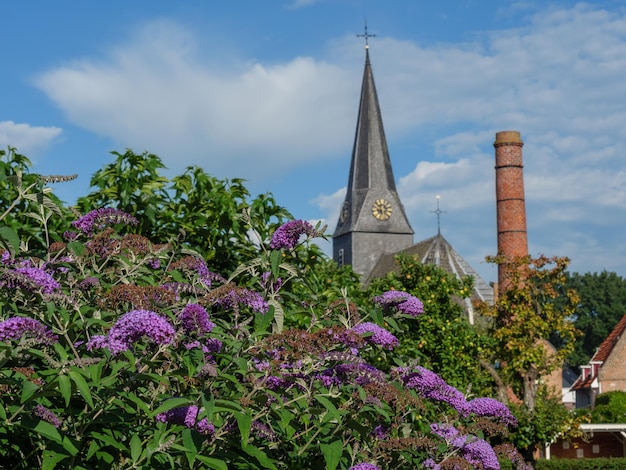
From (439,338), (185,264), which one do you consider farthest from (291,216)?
(439,338)

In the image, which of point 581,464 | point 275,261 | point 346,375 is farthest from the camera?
point 581,464

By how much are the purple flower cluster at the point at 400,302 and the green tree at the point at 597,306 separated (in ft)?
269

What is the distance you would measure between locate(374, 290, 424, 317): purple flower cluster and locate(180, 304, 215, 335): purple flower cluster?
143 cm

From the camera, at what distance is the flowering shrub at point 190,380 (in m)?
3.39

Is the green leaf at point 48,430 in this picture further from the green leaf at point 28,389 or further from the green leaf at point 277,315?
the green leaf at point 277,315

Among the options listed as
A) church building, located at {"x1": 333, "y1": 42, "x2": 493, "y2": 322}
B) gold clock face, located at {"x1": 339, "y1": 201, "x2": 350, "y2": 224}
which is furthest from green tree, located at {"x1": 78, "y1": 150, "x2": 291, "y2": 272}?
gold clock face, located at {"x1": 339, "y1": 201, "x2": 350, "y2": 224}

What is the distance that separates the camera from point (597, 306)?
8600cm

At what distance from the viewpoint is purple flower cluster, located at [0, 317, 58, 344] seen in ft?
10.9

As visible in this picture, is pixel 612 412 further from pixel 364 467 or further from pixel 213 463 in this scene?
pixel 213 463

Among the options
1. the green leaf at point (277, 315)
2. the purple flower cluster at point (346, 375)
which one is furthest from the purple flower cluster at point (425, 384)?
the green leaf at point (277, 315)

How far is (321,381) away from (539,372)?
21151mm

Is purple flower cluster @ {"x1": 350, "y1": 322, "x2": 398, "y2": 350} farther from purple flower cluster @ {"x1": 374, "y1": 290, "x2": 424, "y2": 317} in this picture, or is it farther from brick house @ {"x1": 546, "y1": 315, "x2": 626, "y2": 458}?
brick house @ {"x1": 546, "y1": 315, "x2": 626, "y2": 458}

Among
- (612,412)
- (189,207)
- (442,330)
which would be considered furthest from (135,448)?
(612,412)

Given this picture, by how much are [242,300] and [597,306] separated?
86.8 meters
